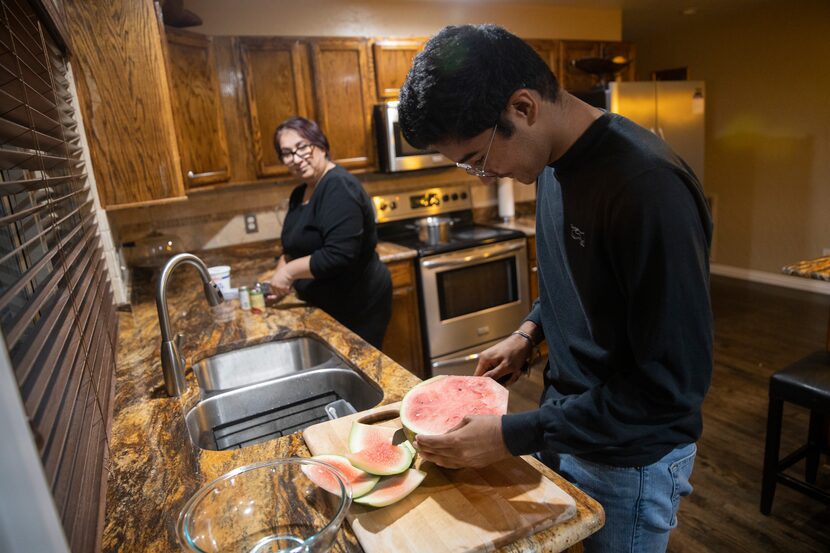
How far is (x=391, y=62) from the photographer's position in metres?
3.33

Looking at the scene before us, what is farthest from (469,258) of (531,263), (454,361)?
(454,361)

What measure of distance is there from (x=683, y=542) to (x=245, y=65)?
3055 millimetres

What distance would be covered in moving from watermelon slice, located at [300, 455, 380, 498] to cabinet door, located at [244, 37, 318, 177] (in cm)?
237

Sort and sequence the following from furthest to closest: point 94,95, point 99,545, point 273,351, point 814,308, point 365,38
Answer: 1. point 814,308
2. point 365,38
3. point 94,95
4. point 273,351
5. point 99,545

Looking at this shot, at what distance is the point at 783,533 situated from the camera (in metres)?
2.01

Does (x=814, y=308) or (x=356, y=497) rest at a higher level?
(x=356, y=497)

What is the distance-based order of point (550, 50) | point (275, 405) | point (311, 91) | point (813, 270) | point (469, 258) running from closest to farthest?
point (275, 405), point (813, 270), point (311, 91), point (469, 258), point (550, 50)

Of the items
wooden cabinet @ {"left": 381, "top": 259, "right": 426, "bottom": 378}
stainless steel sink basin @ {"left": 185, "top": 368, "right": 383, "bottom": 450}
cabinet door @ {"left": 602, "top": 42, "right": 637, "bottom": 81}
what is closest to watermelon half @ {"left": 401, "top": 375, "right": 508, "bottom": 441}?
stainless steel sink basin @ {"left": 185, "top": 368, "right": 383, "bottom": 450}

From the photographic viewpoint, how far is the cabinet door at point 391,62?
3.29m

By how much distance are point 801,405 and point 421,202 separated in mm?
2568

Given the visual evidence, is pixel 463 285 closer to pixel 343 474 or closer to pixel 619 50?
pixel 619 50

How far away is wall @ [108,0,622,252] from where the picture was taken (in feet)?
10.2

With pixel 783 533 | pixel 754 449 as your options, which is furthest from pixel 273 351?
pixel 754 449

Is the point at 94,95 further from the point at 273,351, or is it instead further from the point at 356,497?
the point at 356,497
